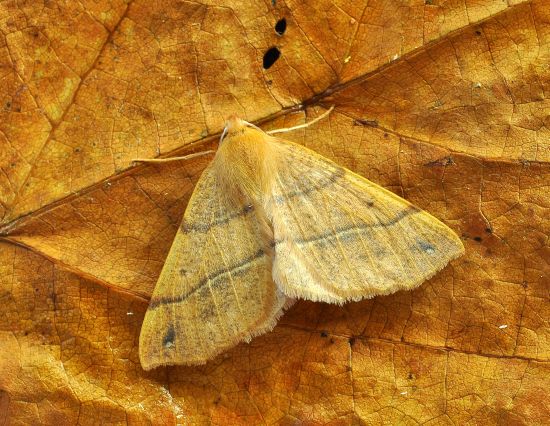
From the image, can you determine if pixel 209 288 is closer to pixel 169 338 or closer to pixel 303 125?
pixel 169 338

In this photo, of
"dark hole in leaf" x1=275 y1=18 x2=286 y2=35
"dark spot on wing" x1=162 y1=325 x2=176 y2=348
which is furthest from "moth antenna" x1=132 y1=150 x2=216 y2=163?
"dark spot on wing" x1=162 y1=325 x2=176 y2=348

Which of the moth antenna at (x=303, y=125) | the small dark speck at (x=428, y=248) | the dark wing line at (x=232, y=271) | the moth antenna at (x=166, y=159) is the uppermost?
the moth antenna at (x=303, y=125)

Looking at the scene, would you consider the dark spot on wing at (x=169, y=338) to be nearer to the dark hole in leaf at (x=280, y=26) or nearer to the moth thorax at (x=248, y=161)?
the moth thorax at (x=248, y=161)

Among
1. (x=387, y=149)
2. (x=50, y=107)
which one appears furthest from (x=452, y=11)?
(x=50, y=107)

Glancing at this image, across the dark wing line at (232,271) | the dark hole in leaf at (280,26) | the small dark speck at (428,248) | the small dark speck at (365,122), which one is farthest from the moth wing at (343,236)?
the dark hole in leaf at (280,26)

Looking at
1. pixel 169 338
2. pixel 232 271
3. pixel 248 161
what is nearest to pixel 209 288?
pixel 232 271

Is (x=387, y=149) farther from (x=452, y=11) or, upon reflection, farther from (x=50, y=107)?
(x=50, y=107)
